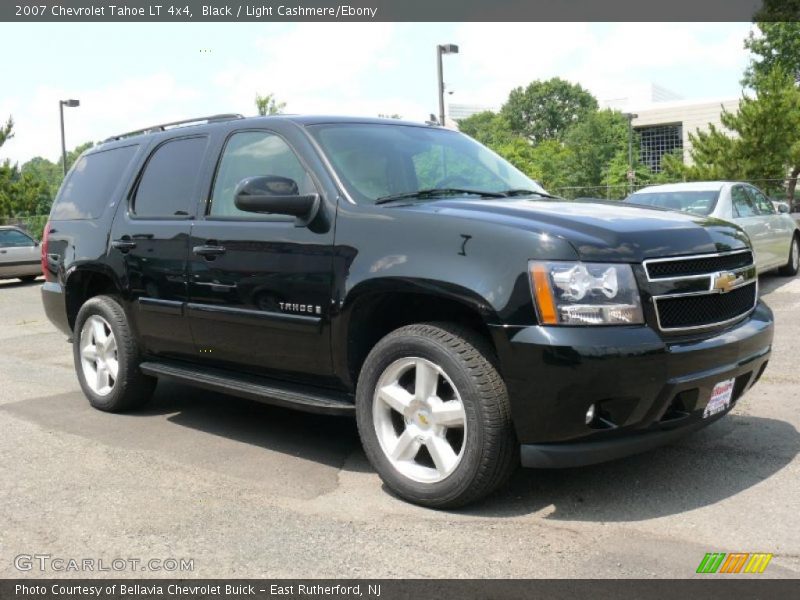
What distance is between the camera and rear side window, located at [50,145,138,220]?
226 inches

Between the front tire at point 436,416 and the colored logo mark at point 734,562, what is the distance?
2.83 feet

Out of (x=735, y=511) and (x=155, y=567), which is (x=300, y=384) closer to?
(x=155, y=567)

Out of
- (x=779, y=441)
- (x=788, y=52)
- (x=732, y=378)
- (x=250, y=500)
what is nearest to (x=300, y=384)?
(x=250, y=500)

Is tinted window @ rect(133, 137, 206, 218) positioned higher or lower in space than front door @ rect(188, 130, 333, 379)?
higher

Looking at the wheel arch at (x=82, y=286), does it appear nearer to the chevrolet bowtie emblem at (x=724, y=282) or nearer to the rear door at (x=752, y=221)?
the chevrolet bowtie emblem at (x=724, y=282)

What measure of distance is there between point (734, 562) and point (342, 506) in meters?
1.69

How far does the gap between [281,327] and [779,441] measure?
280 cm

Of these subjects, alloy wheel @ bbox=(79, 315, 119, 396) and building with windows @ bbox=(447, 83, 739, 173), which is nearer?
alloy wheel @ bbox=(79, 315, 119, 396)

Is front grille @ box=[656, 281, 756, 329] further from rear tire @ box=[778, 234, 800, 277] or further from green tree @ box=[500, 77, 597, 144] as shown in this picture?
green tree @ box=[500, 77, 597, 144]

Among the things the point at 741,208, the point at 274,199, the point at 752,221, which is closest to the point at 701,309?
the point at 274,199

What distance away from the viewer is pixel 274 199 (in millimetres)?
4012

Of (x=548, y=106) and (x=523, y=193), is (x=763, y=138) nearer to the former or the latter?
(x=523, y=193)

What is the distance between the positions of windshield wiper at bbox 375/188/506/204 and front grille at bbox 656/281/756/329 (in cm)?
134

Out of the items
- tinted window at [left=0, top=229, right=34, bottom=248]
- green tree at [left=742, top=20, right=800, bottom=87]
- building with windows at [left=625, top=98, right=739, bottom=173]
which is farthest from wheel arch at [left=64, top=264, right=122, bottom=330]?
building with windows at [left=625, top=98, right=739, bottom=173]
